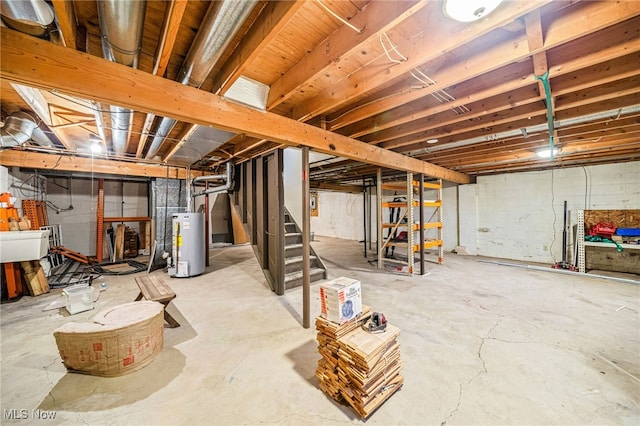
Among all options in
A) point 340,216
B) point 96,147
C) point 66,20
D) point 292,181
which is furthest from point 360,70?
point 340,216

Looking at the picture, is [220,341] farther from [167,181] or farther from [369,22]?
[167,181]

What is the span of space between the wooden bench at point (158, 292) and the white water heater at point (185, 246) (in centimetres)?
154

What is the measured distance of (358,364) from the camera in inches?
59.4

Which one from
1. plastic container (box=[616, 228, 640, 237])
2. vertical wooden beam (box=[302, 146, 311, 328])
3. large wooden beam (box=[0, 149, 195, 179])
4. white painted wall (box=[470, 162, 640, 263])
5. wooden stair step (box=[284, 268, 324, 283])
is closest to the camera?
vertical wooden beam (box=[302, 146, 311, 328])

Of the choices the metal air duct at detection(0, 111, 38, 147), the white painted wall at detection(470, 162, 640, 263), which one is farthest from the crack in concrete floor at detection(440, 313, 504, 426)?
the metal air duct at detection(0, 111, 38, 147)

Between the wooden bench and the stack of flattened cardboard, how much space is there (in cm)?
169

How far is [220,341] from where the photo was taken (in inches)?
92.2

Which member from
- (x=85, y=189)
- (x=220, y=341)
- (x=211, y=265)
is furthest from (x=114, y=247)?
(x=220, y=341)

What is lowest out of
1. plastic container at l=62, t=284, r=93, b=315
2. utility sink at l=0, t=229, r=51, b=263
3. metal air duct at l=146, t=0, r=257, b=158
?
plastic container at l=62, t=284, r=93, b=315

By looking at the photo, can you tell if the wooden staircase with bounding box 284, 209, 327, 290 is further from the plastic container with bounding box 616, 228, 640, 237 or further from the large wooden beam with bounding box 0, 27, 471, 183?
the plastic container with bounding box 616, 228, 640, 237

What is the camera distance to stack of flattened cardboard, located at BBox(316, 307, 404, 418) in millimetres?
1483

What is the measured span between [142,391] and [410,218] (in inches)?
175

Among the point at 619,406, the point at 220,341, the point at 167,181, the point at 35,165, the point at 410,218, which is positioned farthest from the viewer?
the point at 167,181

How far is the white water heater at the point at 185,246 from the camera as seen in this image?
450cm
